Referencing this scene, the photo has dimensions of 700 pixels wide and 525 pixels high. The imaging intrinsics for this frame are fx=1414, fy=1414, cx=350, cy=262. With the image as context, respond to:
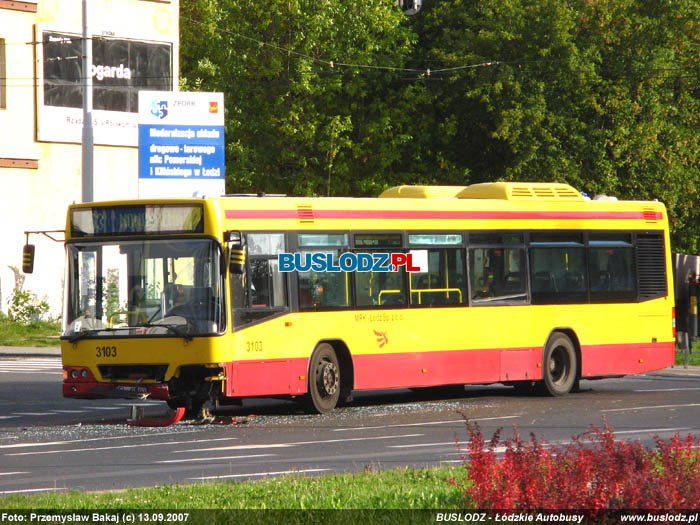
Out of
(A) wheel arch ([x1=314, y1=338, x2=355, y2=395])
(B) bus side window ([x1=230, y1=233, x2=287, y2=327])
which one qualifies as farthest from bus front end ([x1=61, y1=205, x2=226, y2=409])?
(A) wheel arch ([x1=314, y1=338, x2=355, y2=395])

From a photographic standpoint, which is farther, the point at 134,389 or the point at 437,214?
the point at 437,214

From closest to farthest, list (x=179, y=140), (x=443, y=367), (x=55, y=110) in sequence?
1. (x=443, y=367)
2. (x=179, y=140)
3. (x=55, y=110)

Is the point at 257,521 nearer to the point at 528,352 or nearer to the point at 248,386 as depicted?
the point at 248,386

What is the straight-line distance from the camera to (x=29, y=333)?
39.3m

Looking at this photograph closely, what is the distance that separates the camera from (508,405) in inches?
794

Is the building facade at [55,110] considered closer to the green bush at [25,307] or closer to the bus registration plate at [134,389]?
the green bush at [25,307]

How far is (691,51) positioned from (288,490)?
47.2 metres

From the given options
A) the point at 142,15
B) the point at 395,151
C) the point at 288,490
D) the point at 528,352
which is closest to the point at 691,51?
the point at 395,151

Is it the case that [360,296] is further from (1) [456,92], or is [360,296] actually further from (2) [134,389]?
(1) [456,92]

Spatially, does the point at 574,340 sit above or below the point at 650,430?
above

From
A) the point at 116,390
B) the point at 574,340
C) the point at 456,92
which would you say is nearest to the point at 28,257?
the point at 116,390

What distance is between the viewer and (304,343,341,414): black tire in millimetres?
18516

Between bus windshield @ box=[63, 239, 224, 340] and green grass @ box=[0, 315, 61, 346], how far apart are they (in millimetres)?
19828

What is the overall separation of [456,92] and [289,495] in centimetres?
4374
